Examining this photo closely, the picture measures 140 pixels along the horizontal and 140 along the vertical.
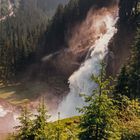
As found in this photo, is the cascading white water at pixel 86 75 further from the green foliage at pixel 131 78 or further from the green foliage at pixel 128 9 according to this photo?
the green foliage at pixel 131 78

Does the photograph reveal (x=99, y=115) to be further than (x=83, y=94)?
No

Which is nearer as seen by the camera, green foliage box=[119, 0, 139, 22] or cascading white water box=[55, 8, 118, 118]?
green foliage box=[119, 0, 139, 22]

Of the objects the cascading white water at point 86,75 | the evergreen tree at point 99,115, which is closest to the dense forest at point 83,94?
the evergreen tree at point 99,115

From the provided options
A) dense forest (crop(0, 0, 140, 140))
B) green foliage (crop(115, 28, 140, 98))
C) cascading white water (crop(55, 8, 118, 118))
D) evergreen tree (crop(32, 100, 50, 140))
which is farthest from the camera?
cascading white water (crop(55, 8, 118, 118))

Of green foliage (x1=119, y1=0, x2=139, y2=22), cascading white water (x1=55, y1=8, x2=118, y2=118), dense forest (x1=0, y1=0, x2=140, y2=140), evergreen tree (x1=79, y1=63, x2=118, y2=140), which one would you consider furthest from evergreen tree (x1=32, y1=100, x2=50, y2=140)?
green foliage (x1=119, y1=0, x2=139, y2=22)

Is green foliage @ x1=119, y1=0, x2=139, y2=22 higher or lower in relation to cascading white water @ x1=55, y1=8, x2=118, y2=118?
higher

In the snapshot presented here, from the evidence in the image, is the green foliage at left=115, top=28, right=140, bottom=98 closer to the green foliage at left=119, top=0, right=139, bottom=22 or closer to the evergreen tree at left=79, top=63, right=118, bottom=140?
the evergreen tree at left=79, top=63, right=118, bottom=140

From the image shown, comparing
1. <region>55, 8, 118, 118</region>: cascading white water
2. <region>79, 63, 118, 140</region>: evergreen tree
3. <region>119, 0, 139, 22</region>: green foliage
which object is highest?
<region>119, 0, 139, 22</region>: green foliage

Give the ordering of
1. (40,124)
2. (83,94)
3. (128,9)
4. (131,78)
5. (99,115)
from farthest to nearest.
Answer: (128,9)
(131,78)
(40,124)
(83,94)
(99,115)

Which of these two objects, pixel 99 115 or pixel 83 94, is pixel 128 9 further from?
pixel 99 115

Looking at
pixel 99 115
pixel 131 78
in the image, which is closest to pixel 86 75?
pixel 131 78

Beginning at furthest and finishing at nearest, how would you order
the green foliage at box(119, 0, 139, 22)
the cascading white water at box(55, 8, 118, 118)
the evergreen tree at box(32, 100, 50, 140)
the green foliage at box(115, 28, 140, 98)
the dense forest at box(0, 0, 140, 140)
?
the cascading white water at box(55, 8, 118, 118), the green foliage at box(119, 0, 139, 22), the green foliage at box(115, 28, 140, 98), the evergreen tree at box(32, 100, 50, 140), the dense forest at box(0, 0, 140, 140)

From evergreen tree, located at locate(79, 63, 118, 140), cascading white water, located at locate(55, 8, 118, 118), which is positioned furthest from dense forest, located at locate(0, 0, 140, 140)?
cascading white water, located at locate(55, 8, 118, 118)

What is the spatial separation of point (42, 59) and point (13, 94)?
1869 cm
